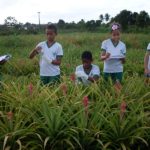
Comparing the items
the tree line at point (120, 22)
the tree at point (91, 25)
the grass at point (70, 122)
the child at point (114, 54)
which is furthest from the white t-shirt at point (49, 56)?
the tree at point (91, 25)

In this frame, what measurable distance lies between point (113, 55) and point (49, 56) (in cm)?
105

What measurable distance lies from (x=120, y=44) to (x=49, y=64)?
122 centimetres

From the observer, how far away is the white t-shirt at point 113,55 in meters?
7.23

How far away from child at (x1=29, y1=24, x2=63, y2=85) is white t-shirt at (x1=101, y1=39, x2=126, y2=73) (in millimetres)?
781

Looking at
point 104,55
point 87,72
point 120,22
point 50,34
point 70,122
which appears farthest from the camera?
point 120,22

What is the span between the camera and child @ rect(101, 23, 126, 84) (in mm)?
7105

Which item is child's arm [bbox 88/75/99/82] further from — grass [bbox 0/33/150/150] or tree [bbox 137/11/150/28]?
tree [bbox 137/11/150/28]

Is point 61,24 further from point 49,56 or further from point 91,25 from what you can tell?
point 49,56

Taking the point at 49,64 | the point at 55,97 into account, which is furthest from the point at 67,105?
the point at 49,64

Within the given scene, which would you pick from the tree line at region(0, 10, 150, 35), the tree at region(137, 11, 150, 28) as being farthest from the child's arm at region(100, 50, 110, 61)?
the tree at region(137, 11, 150, 28)

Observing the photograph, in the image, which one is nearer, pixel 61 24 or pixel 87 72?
pixel 87 72

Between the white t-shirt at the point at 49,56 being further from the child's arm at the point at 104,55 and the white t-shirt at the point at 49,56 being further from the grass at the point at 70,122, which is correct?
the grass at the point at 70,122

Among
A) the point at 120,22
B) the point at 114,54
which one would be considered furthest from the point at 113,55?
the point at 120,22

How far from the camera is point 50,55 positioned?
7.03 meters
